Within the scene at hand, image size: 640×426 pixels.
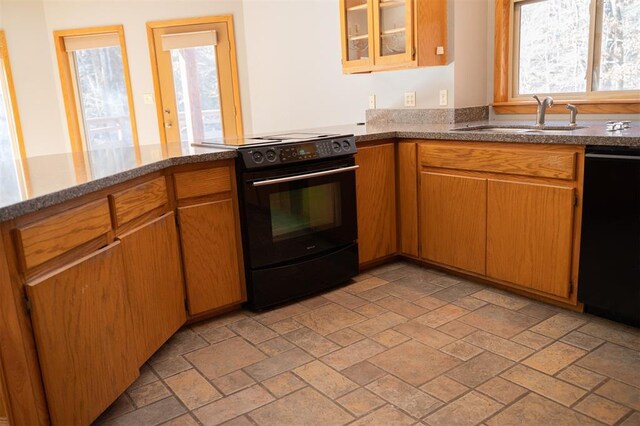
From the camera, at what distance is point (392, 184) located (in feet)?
10.7

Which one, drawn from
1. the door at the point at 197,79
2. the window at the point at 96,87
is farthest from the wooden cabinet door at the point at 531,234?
the window at the point at 96,87

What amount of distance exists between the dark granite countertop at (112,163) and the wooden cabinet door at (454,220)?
0.26 meters

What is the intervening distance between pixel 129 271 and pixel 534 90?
2.70 m

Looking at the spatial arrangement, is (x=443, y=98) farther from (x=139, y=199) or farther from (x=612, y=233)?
(x=139, y=199)

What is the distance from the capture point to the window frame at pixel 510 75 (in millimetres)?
2986

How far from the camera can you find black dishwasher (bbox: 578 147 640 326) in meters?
2.19

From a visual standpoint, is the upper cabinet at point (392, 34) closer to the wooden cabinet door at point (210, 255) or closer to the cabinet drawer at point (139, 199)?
the wooden cabinet door at point (210, 255)

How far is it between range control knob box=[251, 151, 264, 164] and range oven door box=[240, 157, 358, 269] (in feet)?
0.21

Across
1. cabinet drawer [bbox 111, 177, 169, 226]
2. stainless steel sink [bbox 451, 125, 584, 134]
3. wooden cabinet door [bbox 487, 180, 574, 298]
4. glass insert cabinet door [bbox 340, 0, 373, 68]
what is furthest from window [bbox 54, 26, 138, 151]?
wooden cabinet door [bbox 487, 180, 574, 298]

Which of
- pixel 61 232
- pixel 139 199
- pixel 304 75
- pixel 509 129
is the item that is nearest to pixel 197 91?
pixel 304 75

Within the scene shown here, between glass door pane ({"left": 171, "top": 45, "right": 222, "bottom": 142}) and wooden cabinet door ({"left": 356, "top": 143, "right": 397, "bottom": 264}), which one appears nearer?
wooden cabinet door ({"left": 356, "top": 143, "right": 397, "bottom": 264})

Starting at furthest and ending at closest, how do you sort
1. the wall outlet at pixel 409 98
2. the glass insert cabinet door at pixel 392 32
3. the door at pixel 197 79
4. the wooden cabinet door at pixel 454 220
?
the door at pixel 197 79 → the wall outlet at pixel 409 98 → the glass insert cabinet door at pixel 392 32 → the wooden cabinet door at pixel 454 220

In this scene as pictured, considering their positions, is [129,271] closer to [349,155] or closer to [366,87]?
[349,155]

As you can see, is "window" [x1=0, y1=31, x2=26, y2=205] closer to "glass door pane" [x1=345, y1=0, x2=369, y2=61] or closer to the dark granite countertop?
the dark granite countertop
